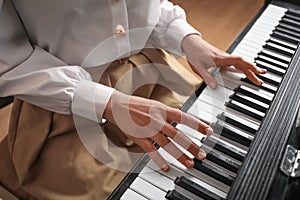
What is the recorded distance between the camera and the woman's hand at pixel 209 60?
91 centimetres

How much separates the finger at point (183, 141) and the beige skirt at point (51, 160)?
0.46 feet

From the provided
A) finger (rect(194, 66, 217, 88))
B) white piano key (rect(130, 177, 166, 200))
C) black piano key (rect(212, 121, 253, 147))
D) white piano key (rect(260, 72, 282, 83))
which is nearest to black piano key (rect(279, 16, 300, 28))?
white piano key (rect(260, 72, 282, 83))

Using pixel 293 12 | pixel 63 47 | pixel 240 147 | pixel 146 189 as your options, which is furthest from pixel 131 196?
pixel 293 12

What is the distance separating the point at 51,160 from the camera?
0.79 m

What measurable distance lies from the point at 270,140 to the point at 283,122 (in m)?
0.05

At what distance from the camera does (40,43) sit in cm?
82

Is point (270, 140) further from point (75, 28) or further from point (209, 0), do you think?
point (209, 0)

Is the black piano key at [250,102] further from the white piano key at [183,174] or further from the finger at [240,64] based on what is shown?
the white piano key at [183,174]

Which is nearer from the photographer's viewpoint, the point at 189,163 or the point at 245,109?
the point at 189,163

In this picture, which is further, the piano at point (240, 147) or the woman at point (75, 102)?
the woman at point (75, 102)

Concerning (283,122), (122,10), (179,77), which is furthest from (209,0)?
(283,122)

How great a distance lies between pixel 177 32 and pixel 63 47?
0.94ft

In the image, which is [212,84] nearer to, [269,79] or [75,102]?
[269,79]

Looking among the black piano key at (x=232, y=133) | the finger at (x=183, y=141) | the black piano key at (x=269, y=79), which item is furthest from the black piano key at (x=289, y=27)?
the finger at (x=183, y=141)
